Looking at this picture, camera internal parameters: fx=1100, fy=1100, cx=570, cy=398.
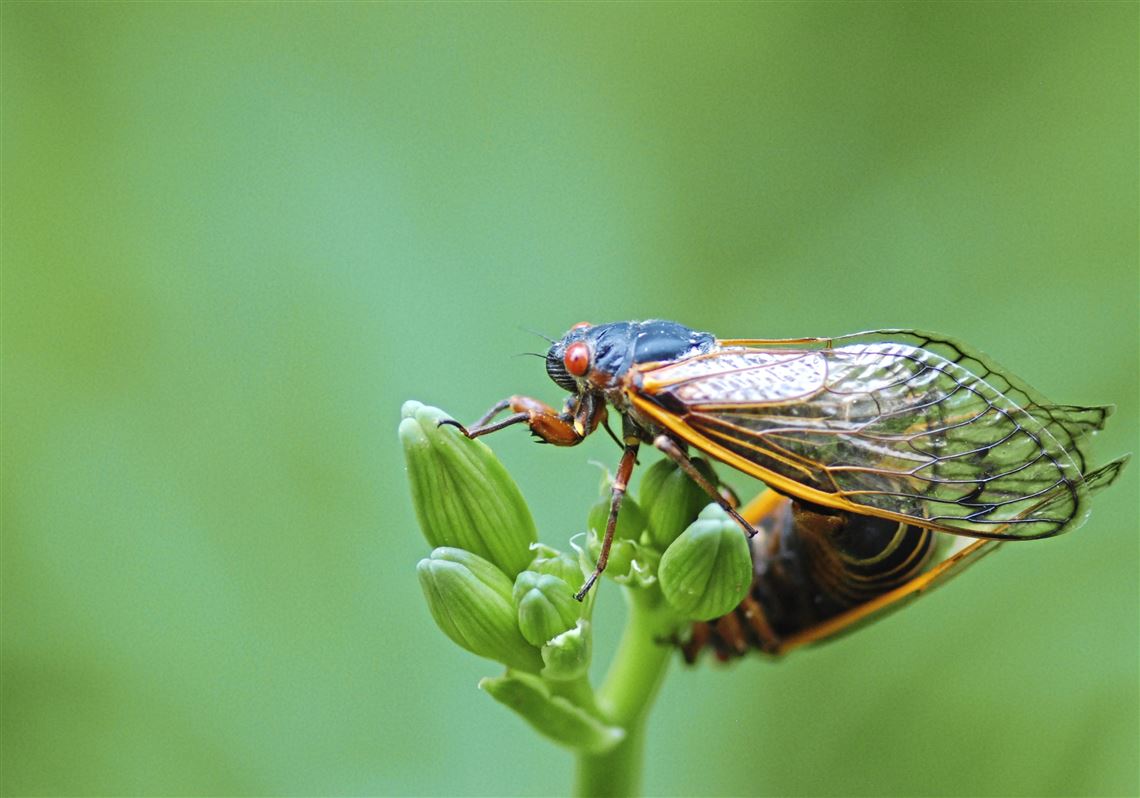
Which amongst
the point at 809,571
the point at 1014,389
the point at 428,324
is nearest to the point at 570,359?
the point at 428,324

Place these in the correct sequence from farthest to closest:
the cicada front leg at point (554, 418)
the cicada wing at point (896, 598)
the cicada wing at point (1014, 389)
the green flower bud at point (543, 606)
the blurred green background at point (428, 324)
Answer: the blurred green background at point (428, 324) < the cicada front leg at point (554, 418) < the cicada wing at point (1014, 389) < the cicada wing at point (896, 598) < the green flower bud at point (543, 606)

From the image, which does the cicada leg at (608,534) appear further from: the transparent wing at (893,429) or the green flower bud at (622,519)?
the transparent wing at (893,429)

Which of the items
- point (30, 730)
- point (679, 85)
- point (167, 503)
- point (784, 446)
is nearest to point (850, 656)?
point (784, 446)

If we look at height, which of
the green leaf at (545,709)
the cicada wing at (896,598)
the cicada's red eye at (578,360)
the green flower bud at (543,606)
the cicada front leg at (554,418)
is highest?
the cicada's red eye at (578,360)

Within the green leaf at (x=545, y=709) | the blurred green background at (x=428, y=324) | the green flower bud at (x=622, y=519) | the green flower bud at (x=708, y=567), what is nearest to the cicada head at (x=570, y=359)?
the blurred green background at (x=428, y=324)

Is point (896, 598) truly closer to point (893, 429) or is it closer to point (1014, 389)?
point (893, 429)

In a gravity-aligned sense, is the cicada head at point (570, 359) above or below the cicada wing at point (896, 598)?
above
